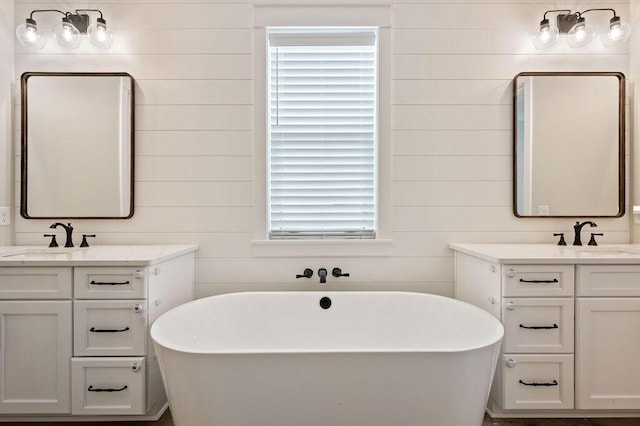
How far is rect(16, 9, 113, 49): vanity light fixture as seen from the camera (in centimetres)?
203

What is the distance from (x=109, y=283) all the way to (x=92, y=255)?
0.25 m

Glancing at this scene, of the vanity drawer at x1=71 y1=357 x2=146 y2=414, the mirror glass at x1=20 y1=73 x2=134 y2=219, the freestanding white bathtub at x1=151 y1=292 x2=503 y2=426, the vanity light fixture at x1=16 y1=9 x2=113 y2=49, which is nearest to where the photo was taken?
the freestanding white bathtub at x1=151 y1=292 x2=503 y2=426

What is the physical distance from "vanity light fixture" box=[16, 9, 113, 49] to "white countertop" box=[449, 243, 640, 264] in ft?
8.32

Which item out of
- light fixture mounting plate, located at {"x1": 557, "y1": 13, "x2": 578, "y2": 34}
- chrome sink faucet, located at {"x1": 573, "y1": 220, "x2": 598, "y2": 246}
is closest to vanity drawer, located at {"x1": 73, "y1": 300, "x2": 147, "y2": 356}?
chrome sink faucet, located at {"x1": 573, "y1": 220, "x2": 598, "y2": 246}

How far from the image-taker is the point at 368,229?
2268 millimetres

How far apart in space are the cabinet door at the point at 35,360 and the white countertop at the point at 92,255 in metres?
0.21

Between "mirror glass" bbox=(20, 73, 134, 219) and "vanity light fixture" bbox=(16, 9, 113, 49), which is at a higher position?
"vanity light fixture" bbox=(16, 9, 113, 49)

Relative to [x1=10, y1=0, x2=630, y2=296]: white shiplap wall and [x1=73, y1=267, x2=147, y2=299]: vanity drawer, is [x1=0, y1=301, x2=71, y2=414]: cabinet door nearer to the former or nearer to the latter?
[x1=73, y1=267, x2=147, y2=299]: vanity drawer

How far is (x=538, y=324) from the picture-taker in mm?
1690

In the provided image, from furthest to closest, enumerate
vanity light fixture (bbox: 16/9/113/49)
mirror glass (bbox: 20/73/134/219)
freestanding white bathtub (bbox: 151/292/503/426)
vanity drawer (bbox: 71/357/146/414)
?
mirror glass (bbox: 20/73/134/219)
vanity light fixture (bbox: 16/9/113/49)
vanity drawer (bbox: 71/357/146/414)
freestanding white bathtub (bbox: 151/292/503/426)

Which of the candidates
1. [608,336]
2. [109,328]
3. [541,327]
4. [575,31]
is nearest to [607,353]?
[608,336]

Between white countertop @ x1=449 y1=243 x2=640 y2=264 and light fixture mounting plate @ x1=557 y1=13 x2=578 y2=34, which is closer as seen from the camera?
white countertop @ x1=449 y1=243 x2=640 y2=264

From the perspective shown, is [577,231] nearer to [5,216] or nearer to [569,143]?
[569,143]

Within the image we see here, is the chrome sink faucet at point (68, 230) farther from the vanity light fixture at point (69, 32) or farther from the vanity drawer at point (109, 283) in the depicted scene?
the vanity light fixture at point (69, 32)
